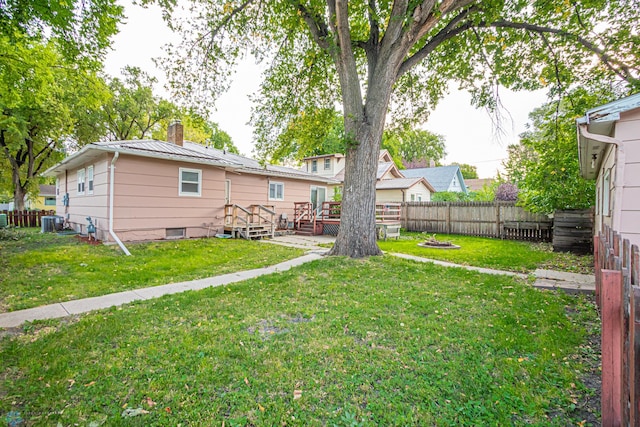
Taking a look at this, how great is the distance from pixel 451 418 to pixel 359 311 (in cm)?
199

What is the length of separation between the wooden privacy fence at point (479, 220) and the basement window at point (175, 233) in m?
11.4

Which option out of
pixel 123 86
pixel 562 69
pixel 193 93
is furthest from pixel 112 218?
pixel 123 86

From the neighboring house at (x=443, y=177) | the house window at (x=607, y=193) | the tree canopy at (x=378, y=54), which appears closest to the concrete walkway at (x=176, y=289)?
the house window at (x=607, y=193)

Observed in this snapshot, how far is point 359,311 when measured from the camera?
4.01 metres

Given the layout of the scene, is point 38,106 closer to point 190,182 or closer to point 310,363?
point 190,182

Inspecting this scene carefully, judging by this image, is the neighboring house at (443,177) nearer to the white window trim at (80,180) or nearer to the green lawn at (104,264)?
the green lawn at (104,264)

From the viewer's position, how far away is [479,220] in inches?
556

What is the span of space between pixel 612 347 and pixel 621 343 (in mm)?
166

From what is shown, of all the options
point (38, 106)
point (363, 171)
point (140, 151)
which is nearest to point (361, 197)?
point (363, 171)

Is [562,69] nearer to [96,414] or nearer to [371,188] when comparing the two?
[371,188]

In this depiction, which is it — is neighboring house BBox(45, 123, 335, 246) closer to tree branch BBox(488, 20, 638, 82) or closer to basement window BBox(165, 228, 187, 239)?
basement window BBox(165, 228, 187, 239)

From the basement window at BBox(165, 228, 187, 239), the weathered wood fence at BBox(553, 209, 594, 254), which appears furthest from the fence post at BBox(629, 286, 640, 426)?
the basement window at BBox(165, 228, 187, 239)

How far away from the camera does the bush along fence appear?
1.34m

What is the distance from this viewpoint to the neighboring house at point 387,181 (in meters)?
23.6
